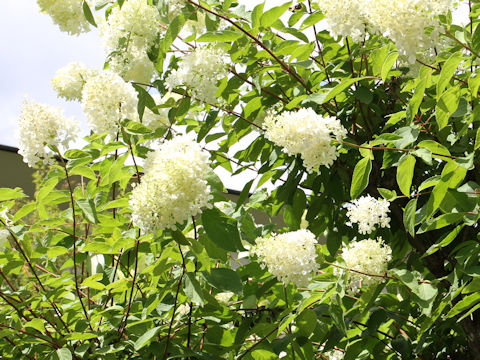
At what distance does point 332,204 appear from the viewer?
2.32 m

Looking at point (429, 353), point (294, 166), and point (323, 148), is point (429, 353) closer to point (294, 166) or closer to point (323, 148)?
point (294, 166)

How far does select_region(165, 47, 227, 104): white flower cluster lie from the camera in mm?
1839

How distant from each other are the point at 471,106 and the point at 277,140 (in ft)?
2.32

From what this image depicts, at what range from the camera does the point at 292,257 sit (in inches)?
64.2

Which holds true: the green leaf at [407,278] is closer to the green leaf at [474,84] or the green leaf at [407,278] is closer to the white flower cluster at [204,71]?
the green leaf at [474,84]

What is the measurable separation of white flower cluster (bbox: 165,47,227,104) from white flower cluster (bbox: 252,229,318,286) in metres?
0.60

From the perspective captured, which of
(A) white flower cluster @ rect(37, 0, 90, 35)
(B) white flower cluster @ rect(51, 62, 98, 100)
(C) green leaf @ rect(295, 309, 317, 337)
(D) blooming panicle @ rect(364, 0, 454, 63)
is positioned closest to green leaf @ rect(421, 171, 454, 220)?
(D) blooming panicle @ rect(364, 0, 454, 63)

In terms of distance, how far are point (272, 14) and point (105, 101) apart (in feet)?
2.16

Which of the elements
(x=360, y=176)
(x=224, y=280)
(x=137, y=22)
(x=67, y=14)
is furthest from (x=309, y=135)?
(x=67, y=14)

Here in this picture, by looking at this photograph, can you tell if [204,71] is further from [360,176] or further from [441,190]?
[441,190]

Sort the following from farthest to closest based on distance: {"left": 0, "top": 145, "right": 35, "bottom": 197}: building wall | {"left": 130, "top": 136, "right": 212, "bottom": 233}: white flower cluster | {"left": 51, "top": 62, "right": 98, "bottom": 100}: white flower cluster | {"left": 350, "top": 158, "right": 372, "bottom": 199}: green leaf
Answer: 1. {"left": 0, "top": 145, "right": 35, "bottom": 197}: building wall
2. {"left": 51, "top": 62, "right": 98, "bottom": 100}: white flower cluster
3. {"left": 350, "top": 158, "right": 372, "bottom": 199}: green leaf
4. {"left": 130, "top": 136, "right": 212, "bottom": 233}: white flower cluster

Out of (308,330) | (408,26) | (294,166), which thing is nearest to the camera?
(408,26)

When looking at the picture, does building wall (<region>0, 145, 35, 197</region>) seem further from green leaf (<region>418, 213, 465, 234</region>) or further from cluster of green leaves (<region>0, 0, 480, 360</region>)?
green leaf (<region>418, 213, 465, 234</region>)

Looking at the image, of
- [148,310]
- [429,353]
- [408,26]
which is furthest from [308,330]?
[408,26]
